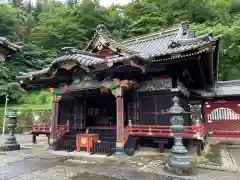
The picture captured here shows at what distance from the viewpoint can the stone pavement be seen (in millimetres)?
5496

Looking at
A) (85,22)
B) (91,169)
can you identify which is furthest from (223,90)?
(85,22)

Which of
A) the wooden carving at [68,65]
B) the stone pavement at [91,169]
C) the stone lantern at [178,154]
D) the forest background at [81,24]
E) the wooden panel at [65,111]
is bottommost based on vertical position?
the stone pavement at [91,169]

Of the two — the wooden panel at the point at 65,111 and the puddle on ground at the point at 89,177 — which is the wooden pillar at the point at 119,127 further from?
the wooden panel at the point at 65,111

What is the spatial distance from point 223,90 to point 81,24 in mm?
28866

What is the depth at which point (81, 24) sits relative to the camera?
1417 inches

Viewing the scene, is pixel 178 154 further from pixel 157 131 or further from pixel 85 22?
pixel 85 22

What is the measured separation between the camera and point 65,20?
112 ft

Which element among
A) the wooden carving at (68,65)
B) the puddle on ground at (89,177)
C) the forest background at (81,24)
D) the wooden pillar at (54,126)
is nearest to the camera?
the puddle on ground at (89,177)

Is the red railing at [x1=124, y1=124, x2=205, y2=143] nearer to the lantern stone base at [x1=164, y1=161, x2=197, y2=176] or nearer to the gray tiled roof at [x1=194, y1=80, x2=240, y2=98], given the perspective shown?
the lantern stone base at [x1=164, y1=161, x2=197, y2=176]

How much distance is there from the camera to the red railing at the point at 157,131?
304 inches

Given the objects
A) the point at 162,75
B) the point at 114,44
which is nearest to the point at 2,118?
the point at 114,44

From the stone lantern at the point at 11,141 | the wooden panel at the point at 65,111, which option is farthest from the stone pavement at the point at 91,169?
the wooden panel at the point at 65,111

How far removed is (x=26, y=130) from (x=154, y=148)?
16.6 metres

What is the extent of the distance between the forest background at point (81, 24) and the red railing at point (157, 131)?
16312 millimetres
